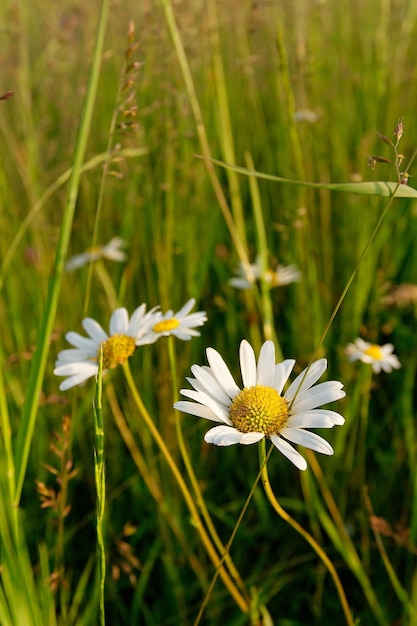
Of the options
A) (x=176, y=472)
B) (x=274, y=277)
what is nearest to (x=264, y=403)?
(x=176, y=472)

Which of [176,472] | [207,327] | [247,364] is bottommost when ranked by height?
[207,327]

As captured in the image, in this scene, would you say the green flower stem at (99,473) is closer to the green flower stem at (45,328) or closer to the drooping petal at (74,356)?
the green flower stem at (45,328)

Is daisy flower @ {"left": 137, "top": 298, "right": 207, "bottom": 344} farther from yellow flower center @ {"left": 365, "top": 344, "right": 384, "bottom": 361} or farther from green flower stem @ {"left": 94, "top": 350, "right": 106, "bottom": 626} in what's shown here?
yellow flower center @ {"left": 365, "top": 344, "right": 384, "bottom": 361}

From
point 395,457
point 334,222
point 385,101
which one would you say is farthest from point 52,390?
point 385,101

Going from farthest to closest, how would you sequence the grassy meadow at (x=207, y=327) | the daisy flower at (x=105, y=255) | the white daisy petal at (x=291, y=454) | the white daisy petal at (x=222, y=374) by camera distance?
the daisy flower at (x=105, y=255), the grassy meadow at (x=207, y=327), the white daisy petal at (x=222, y=374), the white daisy petal at (x=291, y=454)

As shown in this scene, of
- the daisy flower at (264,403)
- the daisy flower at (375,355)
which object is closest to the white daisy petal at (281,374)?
the daisy flower at (264,403)

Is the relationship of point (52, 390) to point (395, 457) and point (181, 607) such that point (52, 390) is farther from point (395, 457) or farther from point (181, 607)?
point (395, 457)

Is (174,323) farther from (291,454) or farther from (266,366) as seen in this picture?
(291,454)
